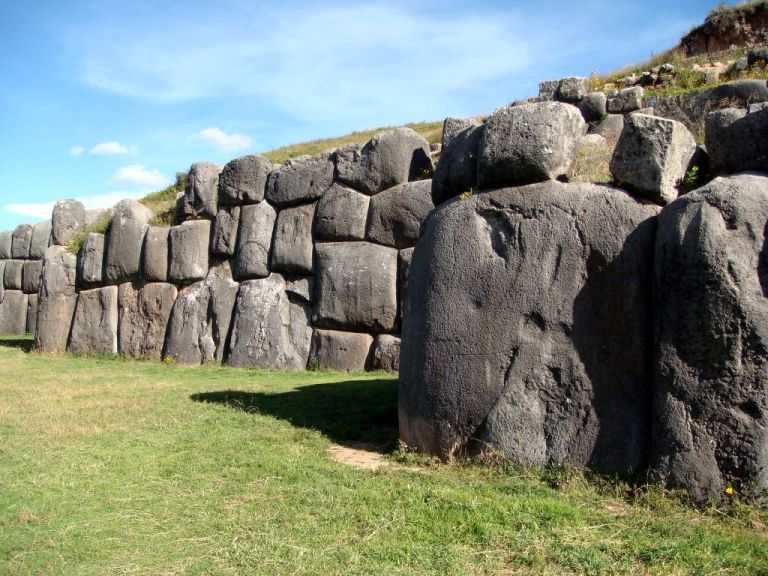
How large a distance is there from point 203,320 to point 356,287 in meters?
3.61

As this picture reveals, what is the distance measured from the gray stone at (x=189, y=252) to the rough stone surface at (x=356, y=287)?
2951 mm

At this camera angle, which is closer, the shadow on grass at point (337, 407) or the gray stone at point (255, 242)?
the shadow on grass at point (337, 407)

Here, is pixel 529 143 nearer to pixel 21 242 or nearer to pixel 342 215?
pixel 342 215

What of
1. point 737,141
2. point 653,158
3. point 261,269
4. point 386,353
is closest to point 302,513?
point 653,158

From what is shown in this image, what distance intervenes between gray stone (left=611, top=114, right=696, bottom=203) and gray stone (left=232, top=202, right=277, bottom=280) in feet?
32.2

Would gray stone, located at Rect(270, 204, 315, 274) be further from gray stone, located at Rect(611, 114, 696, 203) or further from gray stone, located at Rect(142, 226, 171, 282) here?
gray stone, located at Rect(611, 114, 696, 203)

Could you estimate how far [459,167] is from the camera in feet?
24.6

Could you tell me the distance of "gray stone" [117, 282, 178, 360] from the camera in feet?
52.4

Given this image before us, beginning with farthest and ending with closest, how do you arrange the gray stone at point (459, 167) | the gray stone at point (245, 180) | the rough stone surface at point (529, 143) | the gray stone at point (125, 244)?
the gray stone at point (125, 244) → the gray stone at point (245, 180) → the gray stone at point (459, 167) → the rough stone surface at point (529, 143)

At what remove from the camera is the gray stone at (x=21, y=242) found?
79.6 feet

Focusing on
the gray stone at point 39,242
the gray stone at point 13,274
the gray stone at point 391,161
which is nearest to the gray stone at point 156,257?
the gray stone at point 391,161

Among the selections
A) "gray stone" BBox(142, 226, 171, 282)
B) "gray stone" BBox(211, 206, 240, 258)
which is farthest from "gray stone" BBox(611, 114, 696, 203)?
"gray stone" BBox(142, 226, 171, 282)

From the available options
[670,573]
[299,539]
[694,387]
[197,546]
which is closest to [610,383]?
[694,387]

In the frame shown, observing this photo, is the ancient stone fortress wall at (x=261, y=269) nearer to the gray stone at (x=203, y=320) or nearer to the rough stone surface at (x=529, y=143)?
the gray stone at (x=203, y=320)
